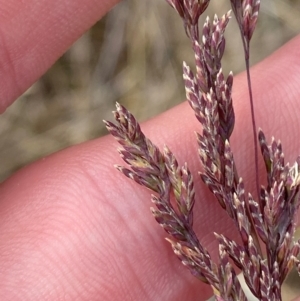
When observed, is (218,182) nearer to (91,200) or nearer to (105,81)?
(91,200)

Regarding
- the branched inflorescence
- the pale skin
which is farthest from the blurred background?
the branched inflorescence

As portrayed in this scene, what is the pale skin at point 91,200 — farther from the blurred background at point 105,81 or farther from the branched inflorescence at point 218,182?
the blurred background at point 105,81

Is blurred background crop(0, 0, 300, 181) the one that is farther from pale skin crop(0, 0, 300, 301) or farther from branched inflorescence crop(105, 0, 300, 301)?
branched inflorescence crop(105, 0, 300, 301)

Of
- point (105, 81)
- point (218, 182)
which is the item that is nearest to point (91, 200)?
point (218, 182)

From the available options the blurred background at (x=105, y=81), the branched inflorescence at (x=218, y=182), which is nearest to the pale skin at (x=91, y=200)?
the branched inflorescence at (x=218, y=182)

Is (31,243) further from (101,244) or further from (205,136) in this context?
(205,136)

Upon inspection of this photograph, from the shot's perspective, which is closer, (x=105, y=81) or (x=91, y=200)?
(x=91, y=200)

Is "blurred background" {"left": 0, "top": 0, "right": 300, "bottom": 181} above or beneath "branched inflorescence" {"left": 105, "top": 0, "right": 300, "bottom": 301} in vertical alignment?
above
